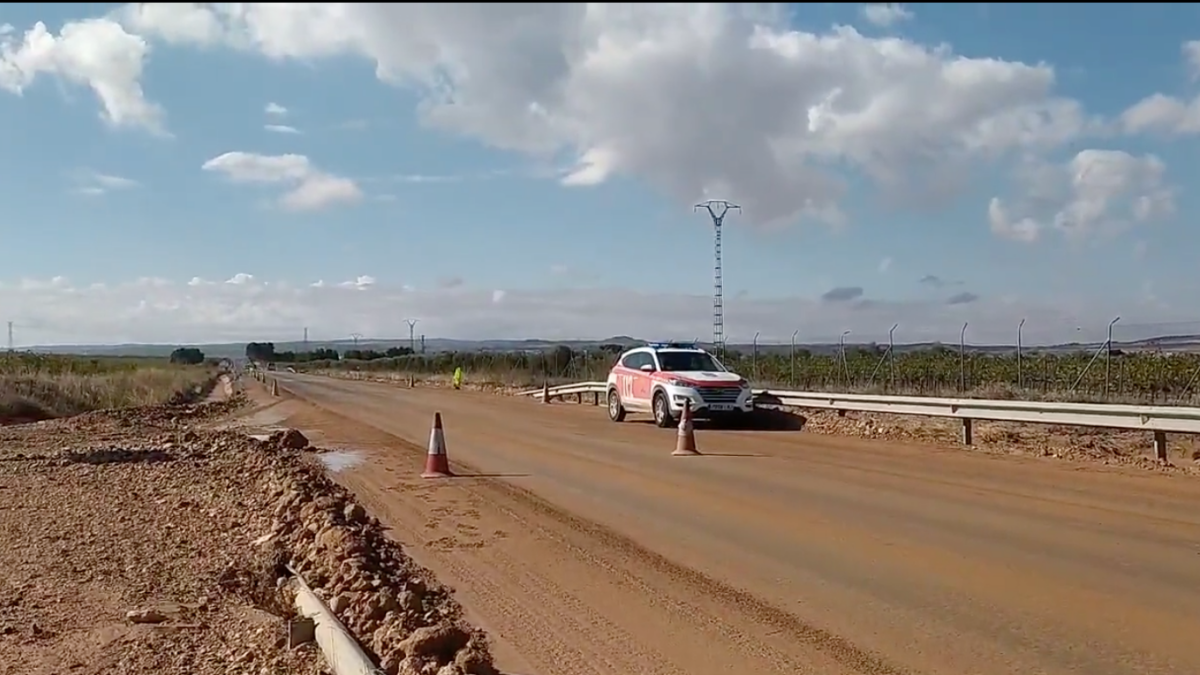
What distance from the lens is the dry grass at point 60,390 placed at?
33.1m

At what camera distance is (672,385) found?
22.3 meters

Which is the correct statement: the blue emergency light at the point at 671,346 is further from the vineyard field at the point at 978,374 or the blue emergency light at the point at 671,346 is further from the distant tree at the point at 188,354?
the distant tree at the point at 188,354

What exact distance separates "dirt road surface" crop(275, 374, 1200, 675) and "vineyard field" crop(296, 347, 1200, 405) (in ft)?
26.3

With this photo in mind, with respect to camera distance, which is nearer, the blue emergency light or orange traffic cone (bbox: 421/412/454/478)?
orange traffic cone (bbox: 421/412/454/478)

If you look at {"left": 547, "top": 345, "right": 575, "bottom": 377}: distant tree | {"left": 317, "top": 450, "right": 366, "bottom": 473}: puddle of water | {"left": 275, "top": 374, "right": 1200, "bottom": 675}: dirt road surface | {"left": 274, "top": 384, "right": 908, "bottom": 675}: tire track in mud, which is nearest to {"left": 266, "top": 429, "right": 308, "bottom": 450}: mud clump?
{"left": 317, "top": 450, "right": 366, "bottom": 473}: puddle of water

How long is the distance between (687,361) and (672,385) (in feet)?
5.54

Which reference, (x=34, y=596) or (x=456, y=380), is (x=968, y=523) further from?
(x=456, y=380)

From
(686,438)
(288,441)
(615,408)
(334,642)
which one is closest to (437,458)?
(686,438)

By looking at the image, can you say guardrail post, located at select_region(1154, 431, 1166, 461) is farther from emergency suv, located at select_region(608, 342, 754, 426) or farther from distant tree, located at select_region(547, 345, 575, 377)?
distant tree, located at select_region(547, 345, 575, 377)

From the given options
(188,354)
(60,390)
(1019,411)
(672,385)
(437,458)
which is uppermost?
(188,354)

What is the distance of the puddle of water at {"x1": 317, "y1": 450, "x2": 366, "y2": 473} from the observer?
1623cm

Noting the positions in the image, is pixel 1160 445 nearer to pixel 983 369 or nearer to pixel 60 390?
pixel 983 369

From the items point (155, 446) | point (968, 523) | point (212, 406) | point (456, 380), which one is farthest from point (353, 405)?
point (968, 523)

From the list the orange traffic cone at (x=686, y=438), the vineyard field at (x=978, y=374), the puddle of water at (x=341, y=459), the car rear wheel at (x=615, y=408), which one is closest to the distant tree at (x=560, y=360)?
the vineyard field at (x=978, y=374)
